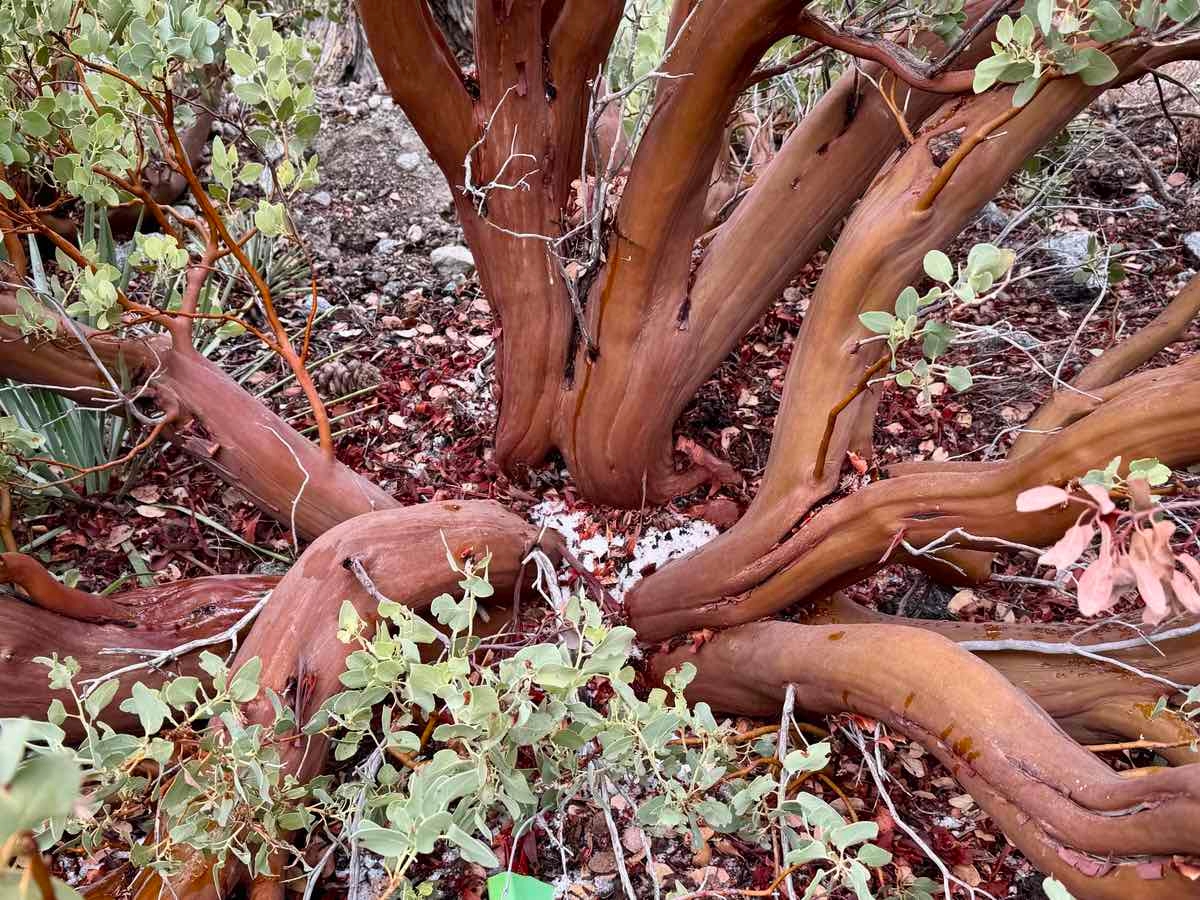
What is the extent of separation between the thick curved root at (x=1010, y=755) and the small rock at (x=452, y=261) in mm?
2284

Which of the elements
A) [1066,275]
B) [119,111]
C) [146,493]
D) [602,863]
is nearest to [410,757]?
[602,863]

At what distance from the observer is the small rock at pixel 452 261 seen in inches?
147

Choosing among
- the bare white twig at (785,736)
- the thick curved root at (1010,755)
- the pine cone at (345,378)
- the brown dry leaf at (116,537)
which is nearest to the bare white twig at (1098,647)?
the thick curved root at (1010,755)

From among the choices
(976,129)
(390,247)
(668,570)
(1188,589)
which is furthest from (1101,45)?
(390,247)

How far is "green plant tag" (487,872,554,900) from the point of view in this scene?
1.30 metres

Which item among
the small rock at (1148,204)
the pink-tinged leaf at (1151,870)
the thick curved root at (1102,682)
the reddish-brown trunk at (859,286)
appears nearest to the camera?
the pink-tinged leaf at (1151,870)

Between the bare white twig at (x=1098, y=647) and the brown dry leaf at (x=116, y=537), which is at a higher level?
the brown dry leaf at (x=116, y=537)

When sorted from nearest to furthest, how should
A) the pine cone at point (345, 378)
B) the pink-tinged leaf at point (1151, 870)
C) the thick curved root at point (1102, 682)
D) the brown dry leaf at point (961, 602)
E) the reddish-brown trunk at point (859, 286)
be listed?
the pink-tinged leaf at point (1151, 870)
the thick curved root at point (1102, 682)
the reddish-brown trunk at point (859, 286)
the brown dry leaf at point (961, 602)
the pine cone at point (345, 378)

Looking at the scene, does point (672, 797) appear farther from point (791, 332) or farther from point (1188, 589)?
point (791, 332)

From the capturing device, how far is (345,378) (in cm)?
314

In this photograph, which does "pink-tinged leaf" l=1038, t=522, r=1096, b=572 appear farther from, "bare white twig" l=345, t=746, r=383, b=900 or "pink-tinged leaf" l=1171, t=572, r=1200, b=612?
"bare white twig" l=345, t=746, r=383, b=900

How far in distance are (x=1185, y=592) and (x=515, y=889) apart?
956 millimetres

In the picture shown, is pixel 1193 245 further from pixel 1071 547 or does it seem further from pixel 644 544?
pixel 1071 547

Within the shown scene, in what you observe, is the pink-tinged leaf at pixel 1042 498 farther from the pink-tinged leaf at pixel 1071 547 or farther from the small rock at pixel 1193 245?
the small rock at pixel 1193 245
